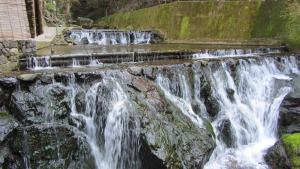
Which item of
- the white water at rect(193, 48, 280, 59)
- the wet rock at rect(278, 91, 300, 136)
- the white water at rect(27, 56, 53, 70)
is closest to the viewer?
the wet rock at rect(278, 91, 300, 136)

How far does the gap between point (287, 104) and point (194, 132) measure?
416 centimetres

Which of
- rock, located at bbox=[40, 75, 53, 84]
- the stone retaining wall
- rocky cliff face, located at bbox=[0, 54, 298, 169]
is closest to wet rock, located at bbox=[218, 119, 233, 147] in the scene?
rocky cliff face, located at bbox=[0, 54, 298, 169]

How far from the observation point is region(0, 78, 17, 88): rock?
16.8 ft

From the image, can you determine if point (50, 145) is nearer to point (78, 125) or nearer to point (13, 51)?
point (78, 125)

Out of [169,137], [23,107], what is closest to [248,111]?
[169,137]

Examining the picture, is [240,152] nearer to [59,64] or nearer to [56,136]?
[56,136]

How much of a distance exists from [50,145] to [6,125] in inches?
42.3

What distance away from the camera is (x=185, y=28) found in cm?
1700

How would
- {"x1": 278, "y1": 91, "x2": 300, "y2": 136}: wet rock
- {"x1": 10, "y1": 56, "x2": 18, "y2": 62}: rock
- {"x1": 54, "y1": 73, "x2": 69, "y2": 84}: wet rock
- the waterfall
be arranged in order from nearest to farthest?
the waterfall < {"x1": 54, "y1": 73, "x2": 69, "y2": 84}: wet rock < {"x1": 10, "y1": 56, "x2": 18, "y2": 62}: rock < {"x1": 278, "y1": 91, "x2": 300, "y2": 136}: wet rock

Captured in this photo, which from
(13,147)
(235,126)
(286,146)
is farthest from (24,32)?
(286,146)

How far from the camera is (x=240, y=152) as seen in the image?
649 cm

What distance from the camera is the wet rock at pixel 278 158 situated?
5.51 metres

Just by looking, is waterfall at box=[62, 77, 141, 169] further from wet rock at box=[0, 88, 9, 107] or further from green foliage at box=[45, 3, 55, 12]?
green foliage at box=[45, 3, 55, 12]

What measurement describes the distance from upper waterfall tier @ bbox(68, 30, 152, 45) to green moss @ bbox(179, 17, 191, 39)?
9.19 ft
